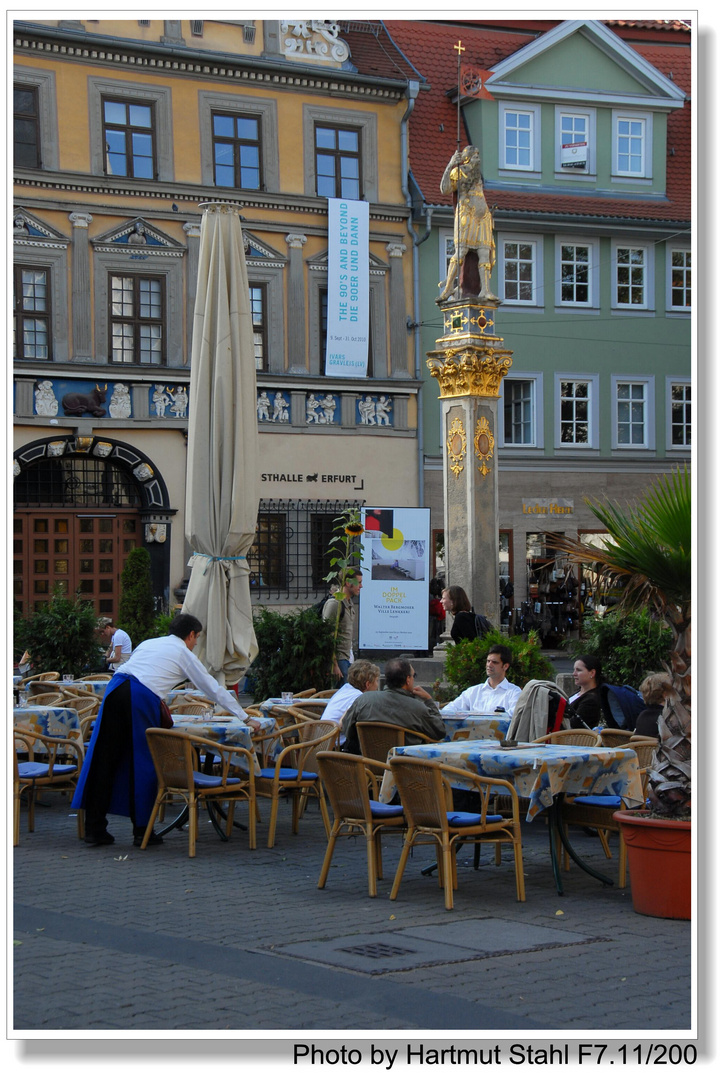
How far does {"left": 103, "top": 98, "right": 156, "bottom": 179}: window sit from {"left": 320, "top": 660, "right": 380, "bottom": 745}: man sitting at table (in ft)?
70.5

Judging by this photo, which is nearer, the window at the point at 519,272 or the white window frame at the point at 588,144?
the window at the point at 519,272

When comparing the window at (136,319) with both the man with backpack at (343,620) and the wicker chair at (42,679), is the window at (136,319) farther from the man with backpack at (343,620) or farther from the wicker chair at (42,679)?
the wicker chair at (42,679)

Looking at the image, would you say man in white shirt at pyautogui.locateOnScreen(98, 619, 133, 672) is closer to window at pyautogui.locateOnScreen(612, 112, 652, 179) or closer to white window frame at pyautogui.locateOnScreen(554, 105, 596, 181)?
white window frame at pyautogui.locateOnScreen(554, 105, 596, 181)

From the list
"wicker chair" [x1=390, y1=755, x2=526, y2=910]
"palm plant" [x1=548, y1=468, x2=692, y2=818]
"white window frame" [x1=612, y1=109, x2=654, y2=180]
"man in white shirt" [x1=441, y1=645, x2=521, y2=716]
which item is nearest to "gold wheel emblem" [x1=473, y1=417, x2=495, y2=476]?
"man in white shirt" [x1=441, y1=645, x2=521, y2=716]

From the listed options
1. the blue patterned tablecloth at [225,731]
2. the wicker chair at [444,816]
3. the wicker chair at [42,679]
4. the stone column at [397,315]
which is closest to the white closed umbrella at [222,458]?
the blue patterned tablecloth at [225,731]

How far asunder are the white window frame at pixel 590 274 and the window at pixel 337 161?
525 centimetres

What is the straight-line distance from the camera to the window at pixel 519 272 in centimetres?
3338

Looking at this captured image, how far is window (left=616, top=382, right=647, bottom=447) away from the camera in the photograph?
3462 centimetres

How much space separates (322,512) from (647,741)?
22.5 metres

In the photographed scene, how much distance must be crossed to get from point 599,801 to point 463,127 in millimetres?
27611

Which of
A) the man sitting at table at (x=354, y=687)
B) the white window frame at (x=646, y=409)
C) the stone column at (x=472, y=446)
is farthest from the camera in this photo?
the white window frame at (x=646, y=409)

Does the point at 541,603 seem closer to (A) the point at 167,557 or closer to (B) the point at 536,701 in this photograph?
(A) the point at 167,557
